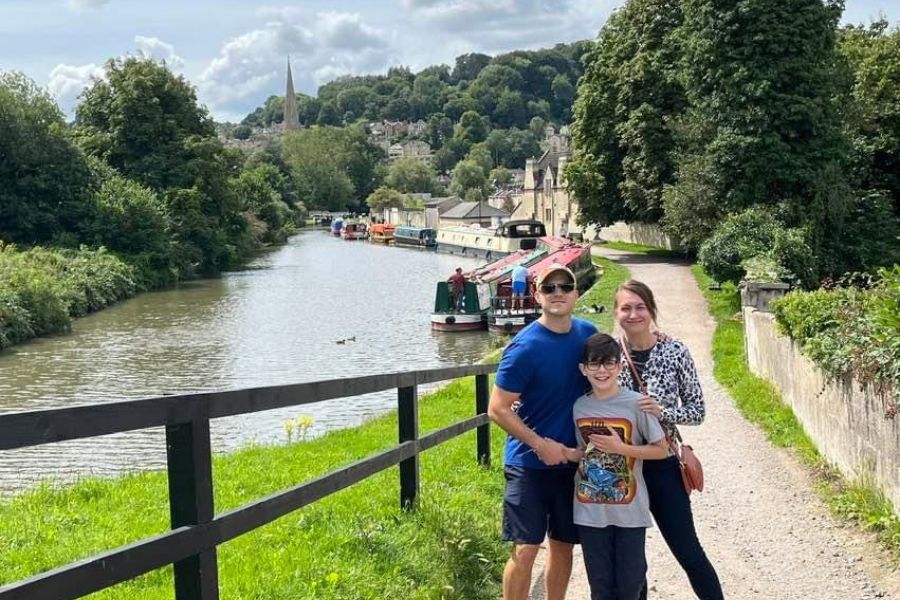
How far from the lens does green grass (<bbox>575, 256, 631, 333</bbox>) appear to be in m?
23.8

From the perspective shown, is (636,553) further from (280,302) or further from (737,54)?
(280,302)

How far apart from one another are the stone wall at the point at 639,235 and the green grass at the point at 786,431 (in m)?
23.7

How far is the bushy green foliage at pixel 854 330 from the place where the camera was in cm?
636

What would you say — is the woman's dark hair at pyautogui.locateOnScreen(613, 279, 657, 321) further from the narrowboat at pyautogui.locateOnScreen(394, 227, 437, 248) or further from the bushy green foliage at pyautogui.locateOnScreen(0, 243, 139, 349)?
the narrowboat at pyautogui.locateOnScreen(394, 227, 437, 248)

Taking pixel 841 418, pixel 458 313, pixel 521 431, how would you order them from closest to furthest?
1. pixel 521 431
2. pixel 841 418
3. pixel 458 313

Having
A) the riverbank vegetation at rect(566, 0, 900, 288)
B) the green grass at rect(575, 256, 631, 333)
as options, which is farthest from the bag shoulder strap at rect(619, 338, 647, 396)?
the riverbank vegetation at rect(566, 0, 900, 288)

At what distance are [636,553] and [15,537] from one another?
4.50m

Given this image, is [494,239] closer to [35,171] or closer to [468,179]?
[35,171]

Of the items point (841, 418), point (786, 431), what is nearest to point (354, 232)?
point (786, 431)

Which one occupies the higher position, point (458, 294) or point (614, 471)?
point (614, 471)

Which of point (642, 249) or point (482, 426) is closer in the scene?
point (482, 426)

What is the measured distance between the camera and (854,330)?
7.70m

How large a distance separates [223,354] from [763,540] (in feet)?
70.3

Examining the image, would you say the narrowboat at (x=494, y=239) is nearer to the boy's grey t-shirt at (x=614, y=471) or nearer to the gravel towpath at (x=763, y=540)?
the gravel towpath at (x=763, y=540)
